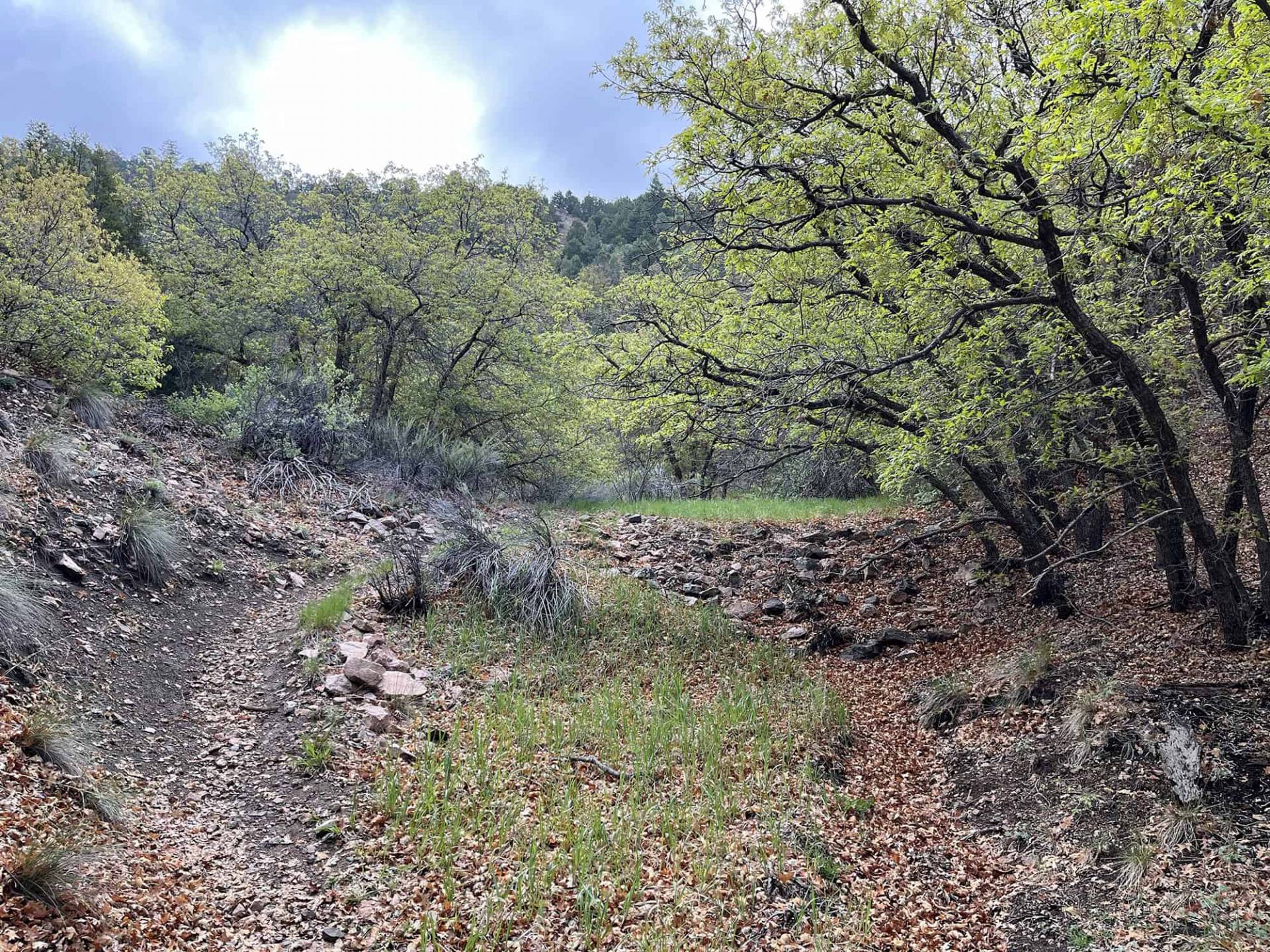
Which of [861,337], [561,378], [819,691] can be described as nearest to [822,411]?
[861,337]

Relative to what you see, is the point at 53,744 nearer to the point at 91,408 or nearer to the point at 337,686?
the point at 337,686

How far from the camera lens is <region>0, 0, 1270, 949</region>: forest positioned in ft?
12.1

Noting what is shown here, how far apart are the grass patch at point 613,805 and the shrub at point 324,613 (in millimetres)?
804

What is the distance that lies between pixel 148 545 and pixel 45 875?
4.25m

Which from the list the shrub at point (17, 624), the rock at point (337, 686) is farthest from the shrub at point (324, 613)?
the shrub at point (17, 624)

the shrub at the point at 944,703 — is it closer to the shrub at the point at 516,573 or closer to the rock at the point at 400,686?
the shrub at the point at 516,573

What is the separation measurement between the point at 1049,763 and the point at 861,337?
4.10m

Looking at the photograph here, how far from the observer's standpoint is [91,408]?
346 inches

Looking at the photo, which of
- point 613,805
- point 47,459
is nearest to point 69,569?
point 47,459

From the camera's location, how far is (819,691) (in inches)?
249

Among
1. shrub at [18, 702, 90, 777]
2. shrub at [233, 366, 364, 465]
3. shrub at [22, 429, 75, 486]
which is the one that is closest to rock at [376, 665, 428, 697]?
shrub at [18, 702, 90, 777]

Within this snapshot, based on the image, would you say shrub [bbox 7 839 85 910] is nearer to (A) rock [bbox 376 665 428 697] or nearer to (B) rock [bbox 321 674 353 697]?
(B) rock [bbox 321 674 353 697]

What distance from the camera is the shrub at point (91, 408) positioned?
8664 millimetres

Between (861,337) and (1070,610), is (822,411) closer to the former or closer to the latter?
(861,337)
